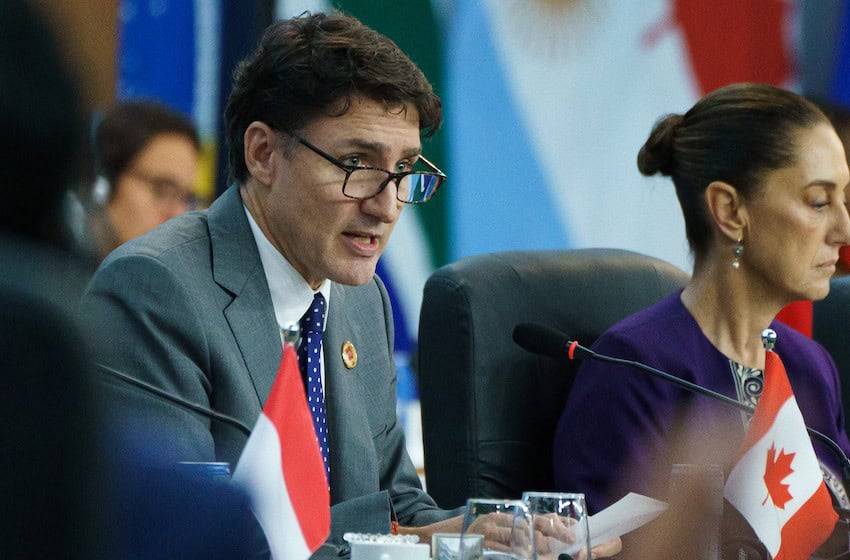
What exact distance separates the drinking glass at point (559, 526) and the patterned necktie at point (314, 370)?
1.63 feet

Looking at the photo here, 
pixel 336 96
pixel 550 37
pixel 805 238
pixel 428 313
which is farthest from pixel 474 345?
pixel 550 37

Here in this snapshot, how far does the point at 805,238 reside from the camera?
2260 millimetres

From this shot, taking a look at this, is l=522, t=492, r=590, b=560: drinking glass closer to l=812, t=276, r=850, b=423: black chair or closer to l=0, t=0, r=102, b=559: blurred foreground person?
l=0, t=0, r=102, b=559: blurred foreground person

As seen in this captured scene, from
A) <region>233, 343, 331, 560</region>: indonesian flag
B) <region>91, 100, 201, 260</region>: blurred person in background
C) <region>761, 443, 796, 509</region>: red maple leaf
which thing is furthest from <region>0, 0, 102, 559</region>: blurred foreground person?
<region>91, 100, 201, 260</region>: blurred person in background

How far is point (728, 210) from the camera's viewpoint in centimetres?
230

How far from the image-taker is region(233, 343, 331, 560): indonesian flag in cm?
115

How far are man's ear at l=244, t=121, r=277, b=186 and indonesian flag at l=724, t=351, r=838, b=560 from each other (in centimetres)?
75

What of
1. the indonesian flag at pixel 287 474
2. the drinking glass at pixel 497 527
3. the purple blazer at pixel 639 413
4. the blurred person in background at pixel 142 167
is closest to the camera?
the indonesian flag at pixel 287 474

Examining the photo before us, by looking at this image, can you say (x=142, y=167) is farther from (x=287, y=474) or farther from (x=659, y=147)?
(x=287, y=474)

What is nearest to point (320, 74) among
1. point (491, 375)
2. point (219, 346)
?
point (219, 346)

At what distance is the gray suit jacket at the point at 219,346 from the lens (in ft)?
5.37

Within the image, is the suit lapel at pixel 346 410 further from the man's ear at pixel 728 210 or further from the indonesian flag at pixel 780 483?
the man's ear at pixel 728 210

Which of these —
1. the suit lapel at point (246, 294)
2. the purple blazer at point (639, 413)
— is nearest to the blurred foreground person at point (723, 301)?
the purple blazer at point (639, 413)

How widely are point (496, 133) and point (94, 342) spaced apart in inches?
120
